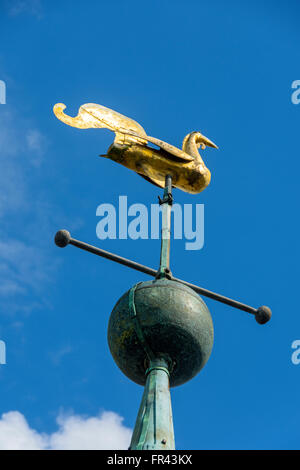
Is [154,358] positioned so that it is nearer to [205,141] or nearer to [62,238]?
[62,238]

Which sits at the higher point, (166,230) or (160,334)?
(166,230)

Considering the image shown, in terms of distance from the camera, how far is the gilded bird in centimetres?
934

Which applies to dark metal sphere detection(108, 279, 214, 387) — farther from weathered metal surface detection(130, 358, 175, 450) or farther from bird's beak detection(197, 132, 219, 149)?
bird's beak detection(197, 132, 219, 149)

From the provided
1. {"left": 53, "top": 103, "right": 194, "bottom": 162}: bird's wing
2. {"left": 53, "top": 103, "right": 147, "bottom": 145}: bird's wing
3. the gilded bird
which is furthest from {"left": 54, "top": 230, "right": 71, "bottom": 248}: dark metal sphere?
{"left": 53, "top": 103, "right": 147, "bottom": 145}: bird's wing

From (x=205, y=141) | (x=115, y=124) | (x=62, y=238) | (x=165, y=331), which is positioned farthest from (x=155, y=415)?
(x=205, y=141)

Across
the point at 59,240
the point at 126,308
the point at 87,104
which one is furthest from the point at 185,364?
the point at 87,104

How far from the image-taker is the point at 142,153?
932 cm

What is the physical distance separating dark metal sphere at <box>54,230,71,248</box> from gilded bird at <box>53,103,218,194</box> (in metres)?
1.70

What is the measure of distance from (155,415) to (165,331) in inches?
39.0

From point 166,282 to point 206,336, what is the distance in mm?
732

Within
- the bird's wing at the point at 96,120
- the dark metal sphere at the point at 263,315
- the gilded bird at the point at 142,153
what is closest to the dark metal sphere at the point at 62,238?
the gilded bird at the point at 142,153

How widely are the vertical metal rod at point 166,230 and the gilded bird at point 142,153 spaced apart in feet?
0.66

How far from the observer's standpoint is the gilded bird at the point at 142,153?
9.34 m

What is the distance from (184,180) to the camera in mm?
9539
